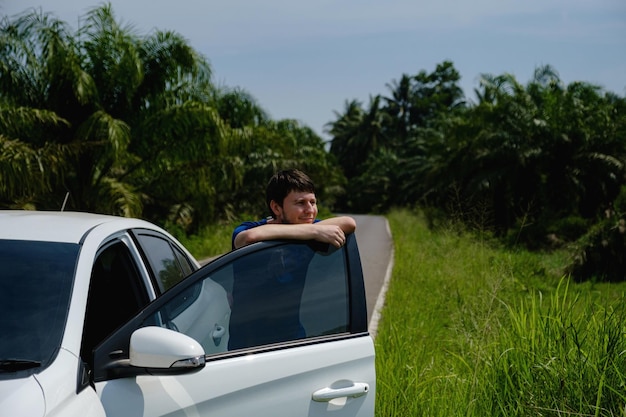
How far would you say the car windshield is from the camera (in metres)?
2.15

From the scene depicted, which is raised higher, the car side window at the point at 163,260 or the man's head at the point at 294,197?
the man's head at the point at 294,197

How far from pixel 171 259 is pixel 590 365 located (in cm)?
230

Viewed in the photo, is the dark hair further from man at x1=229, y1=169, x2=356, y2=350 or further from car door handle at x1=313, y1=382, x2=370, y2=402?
car door handle at x1=313, y1=382, x2=370, y2=402

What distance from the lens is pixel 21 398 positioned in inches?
74.8

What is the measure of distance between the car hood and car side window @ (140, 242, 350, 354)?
1.73 ft

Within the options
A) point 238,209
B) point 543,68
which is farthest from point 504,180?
point 238,209

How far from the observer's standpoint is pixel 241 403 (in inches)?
93.6

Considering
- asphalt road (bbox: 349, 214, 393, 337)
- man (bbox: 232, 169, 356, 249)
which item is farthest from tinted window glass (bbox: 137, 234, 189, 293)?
asphalt road (bbox: 349, 214, 393, 337)

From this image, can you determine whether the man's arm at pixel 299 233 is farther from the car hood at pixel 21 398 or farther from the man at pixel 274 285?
the car hood at pixel 21 398

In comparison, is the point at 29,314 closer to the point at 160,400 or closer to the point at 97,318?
the point at 160,400

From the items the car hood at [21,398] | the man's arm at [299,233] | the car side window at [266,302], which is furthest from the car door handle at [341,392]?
the car hood at [21,398]

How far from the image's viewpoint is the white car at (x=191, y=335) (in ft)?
6.88

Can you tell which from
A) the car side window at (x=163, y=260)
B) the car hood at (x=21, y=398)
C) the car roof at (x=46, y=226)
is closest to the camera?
the car hood at (x=21, y=398)

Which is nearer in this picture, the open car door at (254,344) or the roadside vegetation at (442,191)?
the open car door at (254,344)
